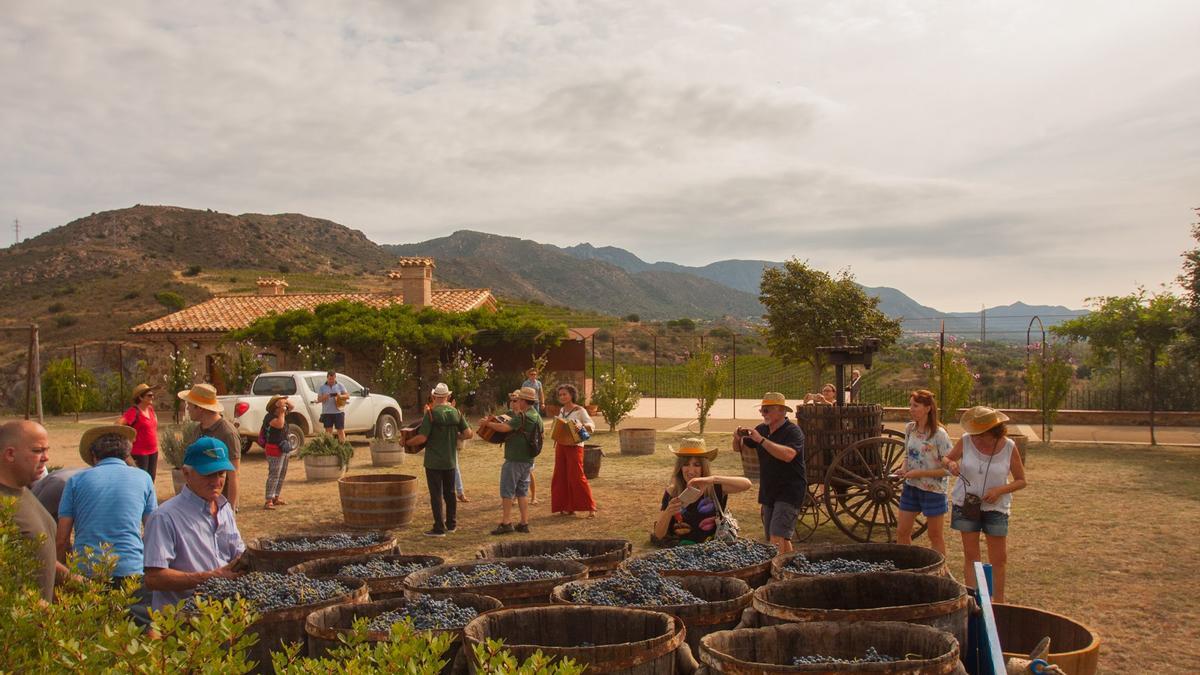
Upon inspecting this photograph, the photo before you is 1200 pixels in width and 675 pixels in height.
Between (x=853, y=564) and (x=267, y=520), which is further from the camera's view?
(x=267, y=520)

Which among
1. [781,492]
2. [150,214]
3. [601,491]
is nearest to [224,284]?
[150,214]

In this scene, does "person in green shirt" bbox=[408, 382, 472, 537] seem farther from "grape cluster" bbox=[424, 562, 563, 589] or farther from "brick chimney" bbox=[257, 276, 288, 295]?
"brick chimney" bbox=[257, 276, 288, 295]

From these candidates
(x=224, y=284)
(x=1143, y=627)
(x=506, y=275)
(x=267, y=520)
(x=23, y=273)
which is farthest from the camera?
(x=506, y=275)

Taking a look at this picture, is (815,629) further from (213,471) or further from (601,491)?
(601,491)

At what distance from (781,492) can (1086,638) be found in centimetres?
299

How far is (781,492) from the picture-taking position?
24.4 ft

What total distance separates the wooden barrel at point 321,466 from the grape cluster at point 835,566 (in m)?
11.0

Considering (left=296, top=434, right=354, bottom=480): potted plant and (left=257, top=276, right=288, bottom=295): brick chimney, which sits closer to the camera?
(left=296, top=434, right=354, bottom=480): potted plant

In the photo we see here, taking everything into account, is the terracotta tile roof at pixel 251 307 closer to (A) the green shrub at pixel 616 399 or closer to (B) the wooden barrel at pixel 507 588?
(A) the green shrub at pixel 616 399

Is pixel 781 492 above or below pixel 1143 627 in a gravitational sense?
above

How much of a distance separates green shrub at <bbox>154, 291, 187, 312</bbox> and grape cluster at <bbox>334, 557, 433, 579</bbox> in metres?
52.7

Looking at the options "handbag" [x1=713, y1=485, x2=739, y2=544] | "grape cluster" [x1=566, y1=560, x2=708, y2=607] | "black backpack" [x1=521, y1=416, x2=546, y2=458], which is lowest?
"handbag" [x1=713, y1=485, x2=739, y2=544]

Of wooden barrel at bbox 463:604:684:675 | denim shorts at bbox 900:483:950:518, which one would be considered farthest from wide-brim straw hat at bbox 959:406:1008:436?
wooden barrel at bbox 463:604:684:675

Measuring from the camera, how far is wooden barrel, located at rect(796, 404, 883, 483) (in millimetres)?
9484
